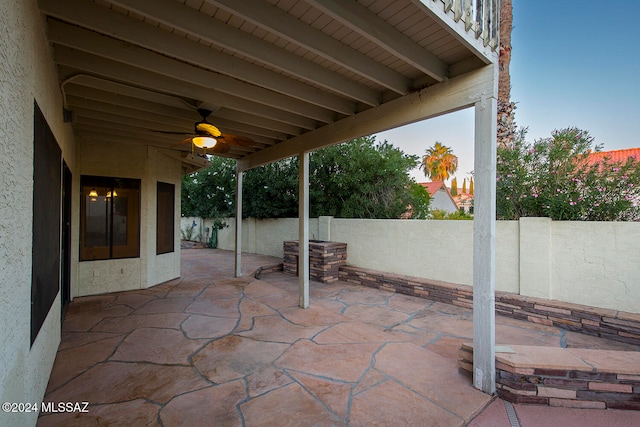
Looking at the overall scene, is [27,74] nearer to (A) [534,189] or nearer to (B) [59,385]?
(B) [59,385]

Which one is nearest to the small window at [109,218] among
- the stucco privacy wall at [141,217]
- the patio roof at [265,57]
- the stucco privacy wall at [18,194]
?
the stucco privacy wall at [141,217]

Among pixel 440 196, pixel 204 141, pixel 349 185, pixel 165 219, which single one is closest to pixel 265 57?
pixel 204 141

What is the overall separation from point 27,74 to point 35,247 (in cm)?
107

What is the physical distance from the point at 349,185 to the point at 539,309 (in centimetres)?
536

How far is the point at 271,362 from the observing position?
9.42ft

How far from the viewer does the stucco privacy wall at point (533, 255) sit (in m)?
3.67

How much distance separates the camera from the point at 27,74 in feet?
5.39

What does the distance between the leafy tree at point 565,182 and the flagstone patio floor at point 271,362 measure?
1879 mm

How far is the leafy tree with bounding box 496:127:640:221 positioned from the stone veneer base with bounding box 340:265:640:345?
1.41m

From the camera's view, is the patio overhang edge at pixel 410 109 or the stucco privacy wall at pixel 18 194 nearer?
the stucco privacy wall at pixel 18 194

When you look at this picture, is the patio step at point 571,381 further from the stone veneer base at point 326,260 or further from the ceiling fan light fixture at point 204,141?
the stone veneer base at point 326,260

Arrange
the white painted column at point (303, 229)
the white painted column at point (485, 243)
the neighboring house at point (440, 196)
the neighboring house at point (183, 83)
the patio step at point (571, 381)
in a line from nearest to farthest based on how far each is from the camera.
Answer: the neighboring house at point (183, 83)
the patio step at point (571, 381)
the white painted column at point (485, 243)
the white painted column at point (303, 229)
the neighboring house at point (440, 196)

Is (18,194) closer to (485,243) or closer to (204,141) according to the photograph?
(204,141)

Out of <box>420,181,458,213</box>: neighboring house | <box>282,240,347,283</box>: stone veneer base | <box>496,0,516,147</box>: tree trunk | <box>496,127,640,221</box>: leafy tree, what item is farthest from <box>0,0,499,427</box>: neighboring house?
<box>420,181,458,213</box>: neighboring house
